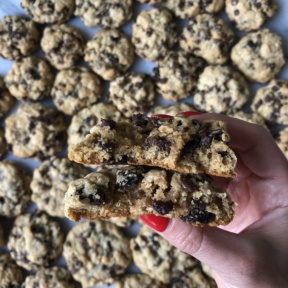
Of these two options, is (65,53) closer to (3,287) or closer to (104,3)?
(104,3)

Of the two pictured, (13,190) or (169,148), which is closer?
(169,148)

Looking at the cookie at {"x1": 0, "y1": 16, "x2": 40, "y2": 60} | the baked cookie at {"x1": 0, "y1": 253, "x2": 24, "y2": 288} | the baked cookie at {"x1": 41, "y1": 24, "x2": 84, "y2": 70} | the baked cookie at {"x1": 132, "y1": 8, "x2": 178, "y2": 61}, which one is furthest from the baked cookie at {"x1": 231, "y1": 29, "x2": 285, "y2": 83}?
the baked cookie at {"x1": 0, "y1": 253, "x2": 24, "y2": 288}

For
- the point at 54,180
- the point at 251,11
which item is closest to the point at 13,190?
the point at 54,180

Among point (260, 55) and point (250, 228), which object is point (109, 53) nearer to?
point (260, 55)

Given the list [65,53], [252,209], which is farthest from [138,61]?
[252,209]

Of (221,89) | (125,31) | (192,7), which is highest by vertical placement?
(192,7)
